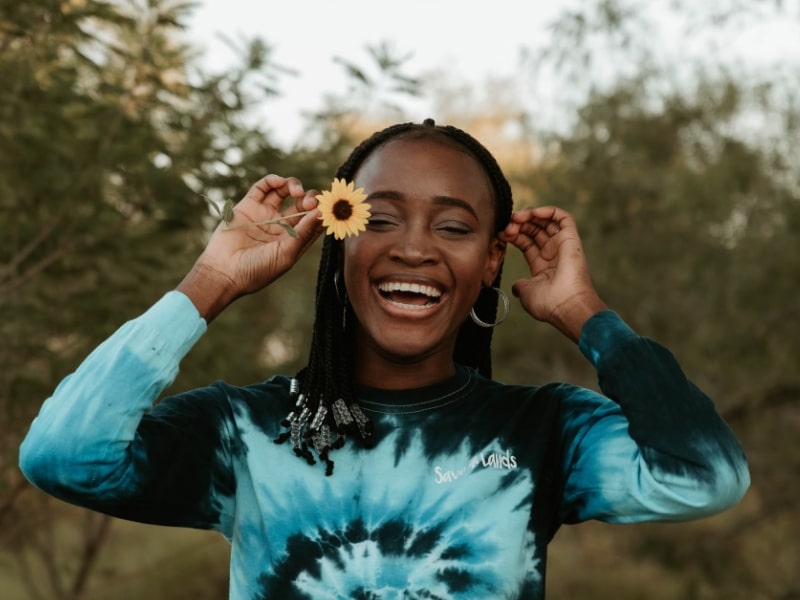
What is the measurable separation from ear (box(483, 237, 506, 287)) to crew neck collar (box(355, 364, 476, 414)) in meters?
0.30

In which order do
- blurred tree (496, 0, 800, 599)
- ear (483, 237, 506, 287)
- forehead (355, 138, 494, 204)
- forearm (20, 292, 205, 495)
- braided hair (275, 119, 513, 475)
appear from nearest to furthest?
1. forearm (20, 292, 205, 495)
2. braided hair (275, 119, 513, 475)
3. forehead (355, 138, 494, 204)
4. ear (483, 237, 506, 287)
5. blurred tree (496, 0, 800, 599)

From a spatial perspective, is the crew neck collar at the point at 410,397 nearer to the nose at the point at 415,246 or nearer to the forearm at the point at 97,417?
the nose at the point at 415,246

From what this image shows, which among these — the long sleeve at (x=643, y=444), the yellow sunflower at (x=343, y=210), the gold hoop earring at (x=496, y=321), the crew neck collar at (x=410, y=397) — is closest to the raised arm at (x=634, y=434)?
the long sleeve at (x=643, y=444)

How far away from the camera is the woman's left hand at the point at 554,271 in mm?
2727

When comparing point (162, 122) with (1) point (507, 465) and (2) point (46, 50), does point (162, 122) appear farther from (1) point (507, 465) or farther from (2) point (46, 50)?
(1) point (507, 465)

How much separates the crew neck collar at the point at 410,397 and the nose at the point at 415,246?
27 cm

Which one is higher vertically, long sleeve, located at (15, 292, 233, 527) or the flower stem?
the flower stem

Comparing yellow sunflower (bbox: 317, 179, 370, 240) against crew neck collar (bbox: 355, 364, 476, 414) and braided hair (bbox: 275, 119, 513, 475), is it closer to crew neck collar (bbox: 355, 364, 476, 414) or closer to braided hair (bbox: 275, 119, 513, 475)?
braided hair (bbox: 275, 119, 513, 475)

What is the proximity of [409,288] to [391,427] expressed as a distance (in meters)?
0.29

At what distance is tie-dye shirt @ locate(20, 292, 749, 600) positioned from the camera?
94.8 inches

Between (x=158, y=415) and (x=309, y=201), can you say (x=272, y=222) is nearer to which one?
(x=309, y=201)

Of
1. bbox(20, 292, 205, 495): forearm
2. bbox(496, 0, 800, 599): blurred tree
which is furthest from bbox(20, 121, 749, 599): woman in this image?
bbox(496, 0, 800, 599): blurred tree

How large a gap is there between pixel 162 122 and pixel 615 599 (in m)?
10.7

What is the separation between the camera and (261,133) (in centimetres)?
491
